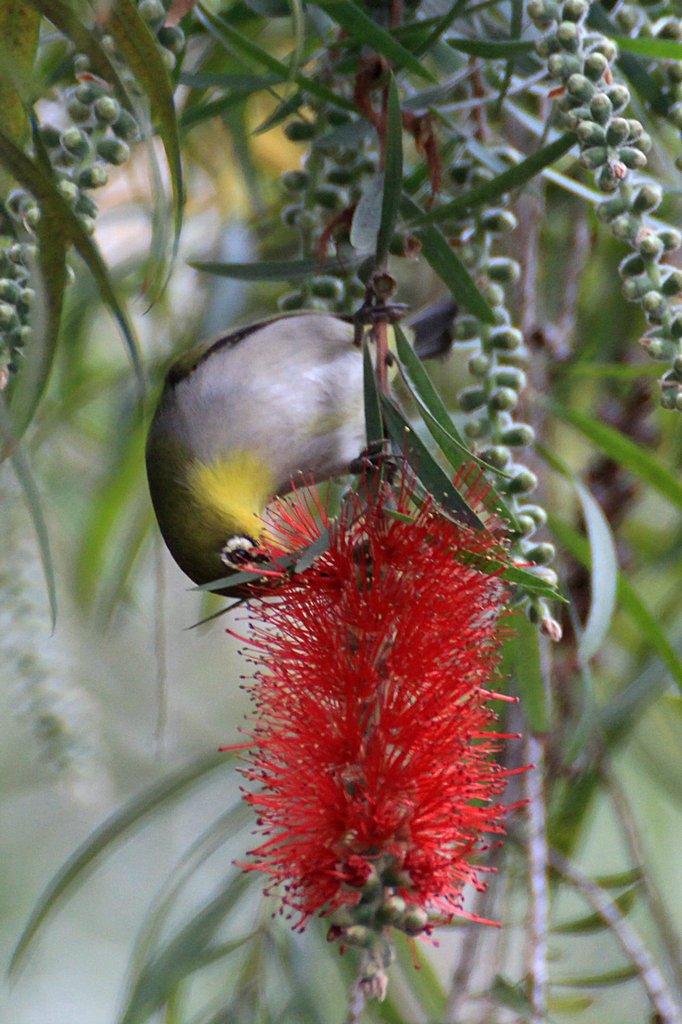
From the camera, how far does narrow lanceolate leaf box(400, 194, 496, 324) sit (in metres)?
0.69

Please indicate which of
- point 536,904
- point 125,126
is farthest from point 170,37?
point 536,904

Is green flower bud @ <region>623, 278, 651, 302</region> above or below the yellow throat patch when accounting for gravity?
below

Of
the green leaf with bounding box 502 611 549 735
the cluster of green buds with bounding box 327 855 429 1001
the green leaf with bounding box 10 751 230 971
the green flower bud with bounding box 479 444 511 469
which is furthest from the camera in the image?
the green leaf with bounding box 10 751 230 971

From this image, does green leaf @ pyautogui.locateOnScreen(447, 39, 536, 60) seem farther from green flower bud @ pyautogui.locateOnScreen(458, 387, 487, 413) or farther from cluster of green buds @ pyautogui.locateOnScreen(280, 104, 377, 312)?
green flower bud @ pyautogui.locateOnScreen(458, 387, 487, 413)

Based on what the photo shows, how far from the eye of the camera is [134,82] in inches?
27.9

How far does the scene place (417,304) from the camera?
4.74 ft

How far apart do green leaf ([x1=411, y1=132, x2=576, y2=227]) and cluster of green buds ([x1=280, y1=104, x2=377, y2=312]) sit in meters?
0.11

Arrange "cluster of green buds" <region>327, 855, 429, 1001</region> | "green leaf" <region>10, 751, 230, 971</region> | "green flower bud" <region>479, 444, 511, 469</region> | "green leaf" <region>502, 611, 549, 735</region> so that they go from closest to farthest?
"cluster of green buds" <region>327, 855, 429, 1001</region> → "green flower bud" <region>479, 444, 511, 469</region> → "green leaf" <region>502, 611, 549, 735</region> → "green leaf" <region>10, 751, 230, 971</region>

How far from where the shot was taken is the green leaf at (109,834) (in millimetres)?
948

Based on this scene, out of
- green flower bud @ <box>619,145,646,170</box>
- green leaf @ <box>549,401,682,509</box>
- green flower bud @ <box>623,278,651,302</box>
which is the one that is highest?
green flower bud @ <box>619,145,646,170</box>

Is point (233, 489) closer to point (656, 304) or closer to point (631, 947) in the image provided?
point (656, 304)

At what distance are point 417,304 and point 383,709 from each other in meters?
0.94

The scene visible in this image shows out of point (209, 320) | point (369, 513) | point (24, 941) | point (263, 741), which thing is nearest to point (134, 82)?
point (369, 513)

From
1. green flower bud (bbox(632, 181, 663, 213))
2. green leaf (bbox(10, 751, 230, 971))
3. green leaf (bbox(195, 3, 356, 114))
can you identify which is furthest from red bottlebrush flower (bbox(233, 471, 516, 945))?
green leaf (bbox(10, 751, 230, 971))
